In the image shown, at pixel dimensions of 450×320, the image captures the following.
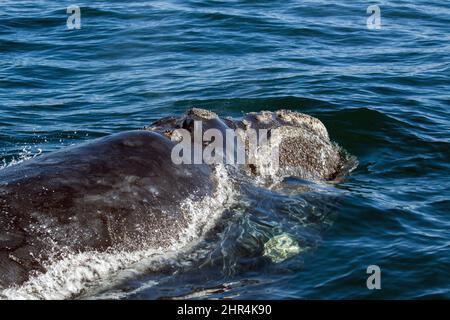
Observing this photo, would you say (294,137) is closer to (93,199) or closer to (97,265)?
(93,199)

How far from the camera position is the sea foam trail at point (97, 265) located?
6352 millimetres

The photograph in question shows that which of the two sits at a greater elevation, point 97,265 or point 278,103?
point 97,265

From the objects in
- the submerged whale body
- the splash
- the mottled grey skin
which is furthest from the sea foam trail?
the mottled grey skin

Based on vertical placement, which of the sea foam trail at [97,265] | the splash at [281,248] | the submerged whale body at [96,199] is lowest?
the splash at [281,248]

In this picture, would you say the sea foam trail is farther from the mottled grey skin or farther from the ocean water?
the mottled grey skin

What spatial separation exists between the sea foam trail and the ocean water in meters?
0.10

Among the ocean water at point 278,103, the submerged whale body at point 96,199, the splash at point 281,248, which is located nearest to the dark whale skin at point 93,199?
the submerged whale body at point 96,199

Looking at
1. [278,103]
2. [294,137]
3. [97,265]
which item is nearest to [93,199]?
[97,265]

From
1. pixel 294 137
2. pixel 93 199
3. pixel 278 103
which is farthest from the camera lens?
pixel 278 103

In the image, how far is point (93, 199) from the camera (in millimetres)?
6895

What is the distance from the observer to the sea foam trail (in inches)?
250

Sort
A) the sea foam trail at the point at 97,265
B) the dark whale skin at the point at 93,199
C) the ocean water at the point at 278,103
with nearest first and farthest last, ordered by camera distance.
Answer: the sea foam trail at the point at 97,265 < the dark whale skin at the point at 93,199 < the ocean water at the point at 278,103

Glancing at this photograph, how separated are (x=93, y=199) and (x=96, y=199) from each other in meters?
0.03

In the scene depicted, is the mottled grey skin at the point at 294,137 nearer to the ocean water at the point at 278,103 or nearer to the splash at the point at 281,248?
the ocean water at the point at 278,103
